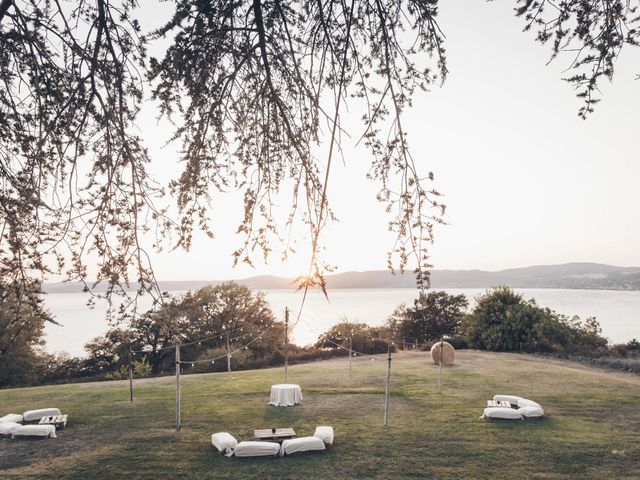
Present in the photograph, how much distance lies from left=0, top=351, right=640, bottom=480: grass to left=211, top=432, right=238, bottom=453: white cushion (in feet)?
0.82

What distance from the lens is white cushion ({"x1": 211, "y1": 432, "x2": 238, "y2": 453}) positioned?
1169 centimetres

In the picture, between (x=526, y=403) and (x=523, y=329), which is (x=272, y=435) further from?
(x=523, y=329)

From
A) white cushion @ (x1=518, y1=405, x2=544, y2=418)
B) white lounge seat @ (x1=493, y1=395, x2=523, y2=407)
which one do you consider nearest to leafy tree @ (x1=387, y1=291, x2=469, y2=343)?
white lounge seat @ (x1=493, y1=395, x2=523, y2=407)

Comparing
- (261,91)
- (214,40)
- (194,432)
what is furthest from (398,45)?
(194,432)

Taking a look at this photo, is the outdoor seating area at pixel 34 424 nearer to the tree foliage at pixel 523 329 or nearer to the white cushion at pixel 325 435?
the white cushion at pixel 325 435

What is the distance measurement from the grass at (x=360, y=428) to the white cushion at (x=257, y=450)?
0.18 m

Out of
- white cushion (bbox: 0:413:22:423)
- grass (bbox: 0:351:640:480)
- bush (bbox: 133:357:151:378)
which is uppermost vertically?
white cushion (bbox: 0:413:22:423)

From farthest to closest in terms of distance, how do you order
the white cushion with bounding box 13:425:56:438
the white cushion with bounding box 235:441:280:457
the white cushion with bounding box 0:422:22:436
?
the white cushion with bounding box 0:422:22:436
the white cushion with bounding box 13:425:56:438
the white cushion with bounding box 235:441:280:457

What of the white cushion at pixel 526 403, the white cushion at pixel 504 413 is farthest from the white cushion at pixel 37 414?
the white cushion at pixel 526 403

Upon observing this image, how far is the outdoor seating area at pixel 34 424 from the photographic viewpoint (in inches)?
515

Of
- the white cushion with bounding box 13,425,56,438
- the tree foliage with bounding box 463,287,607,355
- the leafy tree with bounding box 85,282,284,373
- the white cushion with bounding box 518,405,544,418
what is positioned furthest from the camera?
the leafy tree with bounding box 85,282,284,373

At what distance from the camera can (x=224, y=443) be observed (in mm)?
11703

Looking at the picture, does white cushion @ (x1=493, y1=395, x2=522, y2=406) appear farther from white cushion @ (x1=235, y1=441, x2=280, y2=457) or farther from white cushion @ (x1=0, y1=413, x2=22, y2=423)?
white cushion @ (x1=0, y1=413, x2=22, y2=423)

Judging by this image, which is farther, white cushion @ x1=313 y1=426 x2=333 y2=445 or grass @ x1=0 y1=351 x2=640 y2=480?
white cushion @ x1=313 y1=426 x2=333 y2=445
